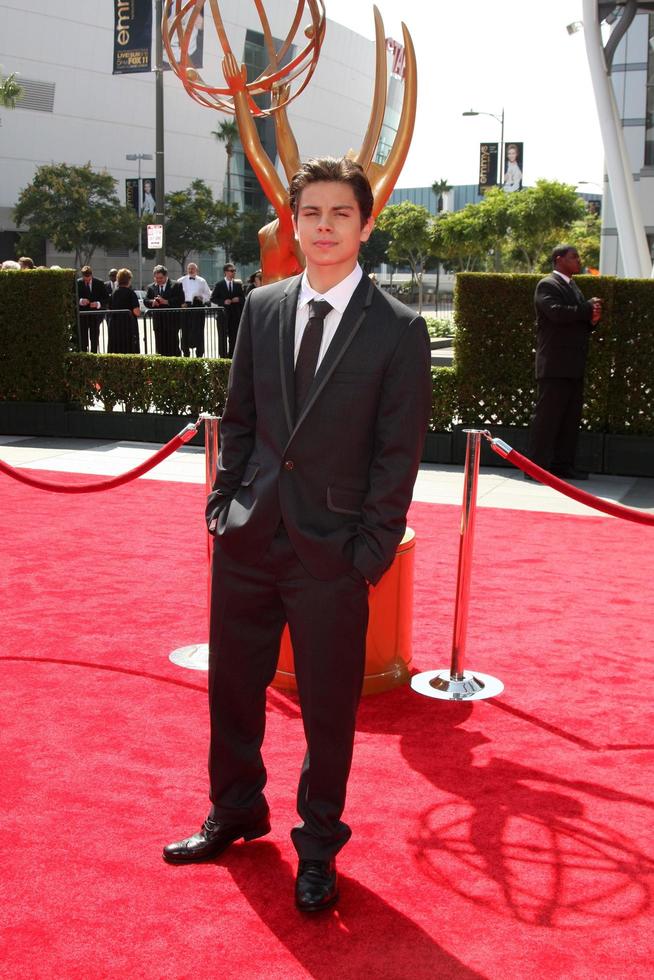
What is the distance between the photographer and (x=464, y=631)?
518cm

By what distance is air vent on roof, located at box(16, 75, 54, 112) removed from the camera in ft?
201

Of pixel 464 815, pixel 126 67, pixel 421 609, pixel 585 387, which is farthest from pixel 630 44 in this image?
pixel 464 815

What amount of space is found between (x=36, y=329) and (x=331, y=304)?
10.1 metres

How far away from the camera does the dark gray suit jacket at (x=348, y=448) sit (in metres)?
3.10

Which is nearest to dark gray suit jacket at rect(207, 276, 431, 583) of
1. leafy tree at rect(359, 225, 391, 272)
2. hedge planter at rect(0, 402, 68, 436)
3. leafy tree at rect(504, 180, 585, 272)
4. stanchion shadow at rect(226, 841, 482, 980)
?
stanchion shadow at rect(226, 841, 482, 980)

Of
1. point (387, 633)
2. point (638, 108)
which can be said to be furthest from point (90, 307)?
point (638, 108)

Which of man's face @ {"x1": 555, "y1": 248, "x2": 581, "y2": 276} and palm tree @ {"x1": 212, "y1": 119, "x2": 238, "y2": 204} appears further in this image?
palm tree @ {"x1": 212, "y1": 119, "x2": 238, "y2": 204}

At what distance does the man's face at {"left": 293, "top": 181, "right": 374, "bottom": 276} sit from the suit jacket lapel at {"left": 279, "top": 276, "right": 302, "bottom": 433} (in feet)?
0.47

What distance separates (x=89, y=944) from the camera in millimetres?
3021

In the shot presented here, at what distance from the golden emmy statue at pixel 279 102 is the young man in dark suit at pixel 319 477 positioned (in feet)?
9.18

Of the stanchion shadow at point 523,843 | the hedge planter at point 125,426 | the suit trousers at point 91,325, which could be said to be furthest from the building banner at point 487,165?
the stanchion shadow at point 523,843

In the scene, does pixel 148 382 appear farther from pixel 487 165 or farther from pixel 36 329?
pixel 487 165

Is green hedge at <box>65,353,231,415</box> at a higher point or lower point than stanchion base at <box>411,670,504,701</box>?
higher

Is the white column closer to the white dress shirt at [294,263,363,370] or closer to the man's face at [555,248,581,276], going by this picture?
the man's face at [555,248,581,276]
